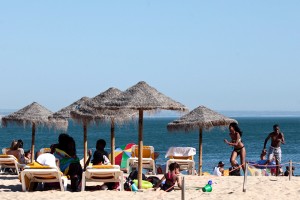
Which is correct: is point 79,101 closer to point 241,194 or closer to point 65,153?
point 65,153

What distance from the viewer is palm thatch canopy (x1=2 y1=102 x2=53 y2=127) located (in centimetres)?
1961

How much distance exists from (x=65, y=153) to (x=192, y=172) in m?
5.04

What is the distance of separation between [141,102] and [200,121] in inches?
216

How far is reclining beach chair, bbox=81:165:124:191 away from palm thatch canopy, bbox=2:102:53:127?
19.7 feet

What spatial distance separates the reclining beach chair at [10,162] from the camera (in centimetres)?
1769

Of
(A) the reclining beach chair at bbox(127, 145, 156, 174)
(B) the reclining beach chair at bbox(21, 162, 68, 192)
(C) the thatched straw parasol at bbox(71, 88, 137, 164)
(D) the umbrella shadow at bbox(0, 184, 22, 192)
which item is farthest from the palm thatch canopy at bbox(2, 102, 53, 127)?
(B) the reclining beach chair at bbox(21, 162, 68, 192)

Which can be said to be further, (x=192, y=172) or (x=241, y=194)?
(x=192, y=172)

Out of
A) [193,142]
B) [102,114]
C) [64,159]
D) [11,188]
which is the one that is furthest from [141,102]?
[193,142]

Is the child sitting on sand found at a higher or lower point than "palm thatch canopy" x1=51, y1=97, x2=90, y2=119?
lower

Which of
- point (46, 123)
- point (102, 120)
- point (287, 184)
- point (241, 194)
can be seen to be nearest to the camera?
point (241, 194)

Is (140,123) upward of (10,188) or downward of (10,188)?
upward

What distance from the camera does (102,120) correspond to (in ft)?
59.6


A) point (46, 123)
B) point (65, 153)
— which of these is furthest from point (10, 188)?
point (46, 123)

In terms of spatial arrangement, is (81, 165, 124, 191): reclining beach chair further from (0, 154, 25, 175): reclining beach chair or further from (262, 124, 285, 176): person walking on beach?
(262, 124, 285, 176): person walking on beach
